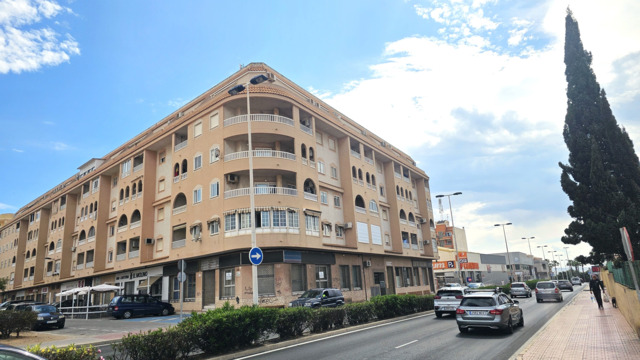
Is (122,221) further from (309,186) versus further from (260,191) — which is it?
(309,186)

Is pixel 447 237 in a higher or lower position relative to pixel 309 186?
higher

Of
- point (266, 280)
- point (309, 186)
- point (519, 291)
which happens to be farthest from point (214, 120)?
point (519, 291)

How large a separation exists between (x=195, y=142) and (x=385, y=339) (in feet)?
80.3

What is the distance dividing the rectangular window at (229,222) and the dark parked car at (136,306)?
9315mm

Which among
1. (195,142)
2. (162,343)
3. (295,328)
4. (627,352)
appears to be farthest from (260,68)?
(627,352)

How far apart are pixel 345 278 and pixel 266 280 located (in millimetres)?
9250

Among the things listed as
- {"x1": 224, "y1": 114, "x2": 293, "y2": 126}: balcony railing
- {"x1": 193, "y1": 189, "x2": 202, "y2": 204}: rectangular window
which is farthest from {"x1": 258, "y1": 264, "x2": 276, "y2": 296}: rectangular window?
{"x1": 224, "y1": 114, "x2": 293, "y2": 126}: balcony railing

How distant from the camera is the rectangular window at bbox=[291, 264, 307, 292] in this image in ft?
91.9

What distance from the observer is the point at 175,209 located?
108 ft

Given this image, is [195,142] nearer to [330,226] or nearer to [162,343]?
[330,226]

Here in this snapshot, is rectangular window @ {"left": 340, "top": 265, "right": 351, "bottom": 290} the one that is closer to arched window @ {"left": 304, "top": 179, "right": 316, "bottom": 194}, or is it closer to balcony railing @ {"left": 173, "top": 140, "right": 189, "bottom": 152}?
arched window @ {"left": 304, "top": 179, "right": 316, "bottom": 194}

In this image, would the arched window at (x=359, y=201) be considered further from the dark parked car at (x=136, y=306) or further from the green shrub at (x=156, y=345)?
the green shrub at (x=156, y=345)

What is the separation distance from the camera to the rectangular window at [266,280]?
87.0 ft

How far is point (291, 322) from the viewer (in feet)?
43.9
